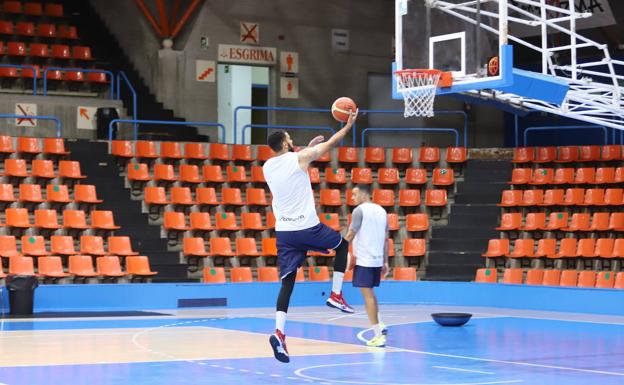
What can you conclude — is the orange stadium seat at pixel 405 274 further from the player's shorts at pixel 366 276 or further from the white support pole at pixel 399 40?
the player's shorts at pixel 366 276

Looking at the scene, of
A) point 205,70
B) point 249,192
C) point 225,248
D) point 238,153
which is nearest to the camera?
point 225,248

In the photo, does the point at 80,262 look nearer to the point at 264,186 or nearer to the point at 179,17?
Result: the point at 264,186

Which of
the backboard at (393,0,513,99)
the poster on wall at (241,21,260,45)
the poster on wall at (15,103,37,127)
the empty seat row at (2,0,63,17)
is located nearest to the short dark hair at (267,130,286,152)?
the backboard at (393,0,513,99)

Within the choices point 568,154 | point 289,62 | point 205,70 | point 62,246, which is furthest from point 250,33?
point 62,246

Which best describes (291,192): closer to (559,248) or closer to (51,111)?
(559,248)

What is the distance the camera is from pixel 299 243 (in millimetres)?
10516

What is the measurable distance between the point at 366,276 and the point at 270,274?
27.5 feet

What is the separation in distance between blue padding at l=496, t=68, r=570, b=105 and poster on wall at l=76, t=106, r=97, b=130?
1336 cm

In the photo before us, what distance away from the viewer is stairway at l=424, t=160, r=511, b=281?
23.2m

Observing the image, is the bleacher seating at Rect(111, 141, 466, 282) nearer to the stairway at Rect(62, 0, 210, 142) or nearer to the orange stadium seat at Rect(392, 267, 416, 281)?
the orange stadium seat at Rect(392, 267, 416, 281)

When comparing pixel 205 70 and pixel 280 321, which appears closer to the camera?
pixel 280 321

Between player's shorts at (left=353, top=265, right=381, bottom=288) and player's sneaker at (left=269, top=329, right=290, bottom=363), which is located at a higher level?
player's shorts at (left=353, top=265, right=381, bottom=288)

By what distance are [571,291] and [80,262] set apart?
8678mm

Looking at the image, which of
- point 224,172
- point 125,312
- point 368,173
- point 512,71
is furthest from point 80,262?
point 512,71
